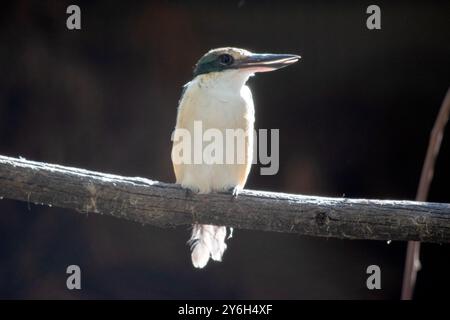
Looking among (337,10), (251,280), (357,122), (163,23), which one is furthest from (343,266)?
(163,23)

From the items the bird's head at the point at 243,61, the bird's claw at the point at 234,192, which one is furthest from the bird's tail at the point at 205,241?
the bird's head at the point at 243,61

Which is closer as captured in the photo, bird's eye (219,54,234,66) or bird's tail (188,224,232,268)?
bird's eye (219,54,234,66)

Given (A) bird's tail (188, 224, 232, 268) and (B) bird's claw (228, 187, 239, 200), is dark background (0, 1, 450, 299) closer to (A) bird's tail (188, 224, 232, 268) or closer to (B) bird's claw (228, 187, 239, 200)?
(A) bird's tail (188, 224, 232, 268)

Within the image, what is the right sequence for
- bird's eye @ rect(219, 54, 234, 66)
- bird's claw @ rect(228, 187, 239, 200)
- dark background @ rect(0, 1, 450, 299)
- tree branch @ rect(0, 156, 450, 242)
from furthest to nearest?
dark background @ rect(0, 1, 450, 299) < bird's eye @ rect(219, 54, 234, 66) < bird's claw @ rect(228, 187, 239, 200) < tree branch @ rect(0, 156, 450, 242)

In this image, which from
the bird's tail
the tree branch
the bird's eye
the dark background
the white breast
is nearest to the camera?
the tree branch

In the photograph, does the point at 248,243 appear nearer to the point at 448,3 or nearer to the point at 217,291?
the point at 217,291

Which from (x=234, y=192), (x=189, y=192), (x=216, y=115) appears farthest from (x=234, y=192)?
(x=216, y=115)

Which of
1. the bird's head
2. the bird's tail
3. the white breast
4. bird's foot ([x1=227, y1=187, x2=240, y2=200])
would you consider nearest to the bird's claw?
bird's foot ([x1=227, y1=187, x2=240, y2=200])
